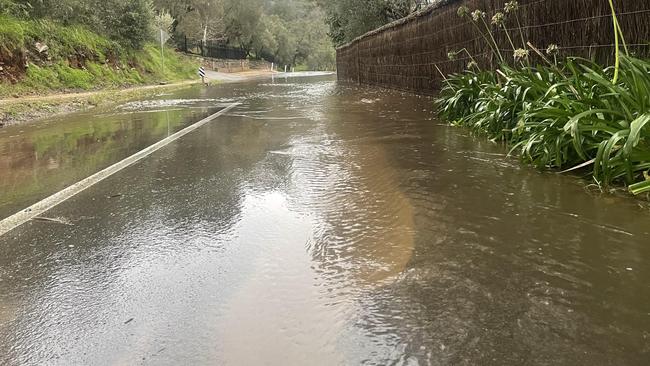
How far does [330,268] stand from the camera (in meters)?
2.60

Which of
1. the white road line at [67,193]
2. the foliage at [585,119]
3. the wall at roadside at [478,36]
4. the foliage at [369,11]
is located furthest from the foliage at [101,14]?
the foliage at [585,119]

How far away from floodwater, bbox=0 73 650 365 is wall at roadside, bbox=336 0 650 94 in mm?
1647

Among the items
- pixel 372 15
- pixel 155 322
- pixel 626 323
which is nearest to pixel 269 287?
pixel 155 322

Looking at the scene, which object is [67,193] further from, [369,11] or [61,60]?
[369,11]

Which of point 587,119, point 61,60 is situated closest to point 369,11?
point 61,60

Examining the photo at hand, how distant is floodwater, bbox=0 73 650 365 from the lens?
73.8 inches

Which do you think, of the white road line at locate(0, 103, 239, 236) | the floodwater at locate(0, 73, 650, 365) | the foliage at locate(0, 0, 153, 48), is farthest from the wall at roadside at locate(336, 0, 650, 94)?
the foliage at locate(0, 0, 153, 48)

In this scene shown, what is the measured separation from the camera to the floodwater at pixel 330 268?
1.87m

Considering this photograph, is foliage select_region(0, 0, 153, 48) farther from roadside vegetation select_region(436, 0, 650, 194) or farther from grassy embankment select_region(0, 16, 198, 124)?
roadside vegetation select_region(436, 0, 650, 194)

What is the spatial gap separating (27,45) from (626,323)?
21083 millimetres

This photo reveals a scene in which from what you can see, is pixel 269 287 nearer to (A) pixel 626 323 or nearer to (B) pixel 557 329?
(B) pixel 557 329

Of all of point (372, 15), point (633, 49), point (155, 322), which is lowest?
point (155, 322)

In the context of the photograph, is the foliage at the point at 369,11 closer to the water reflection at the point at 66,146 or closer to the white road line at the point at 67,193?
the water reflection at the point at 66,146

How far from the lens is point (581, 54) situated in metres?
5.61
